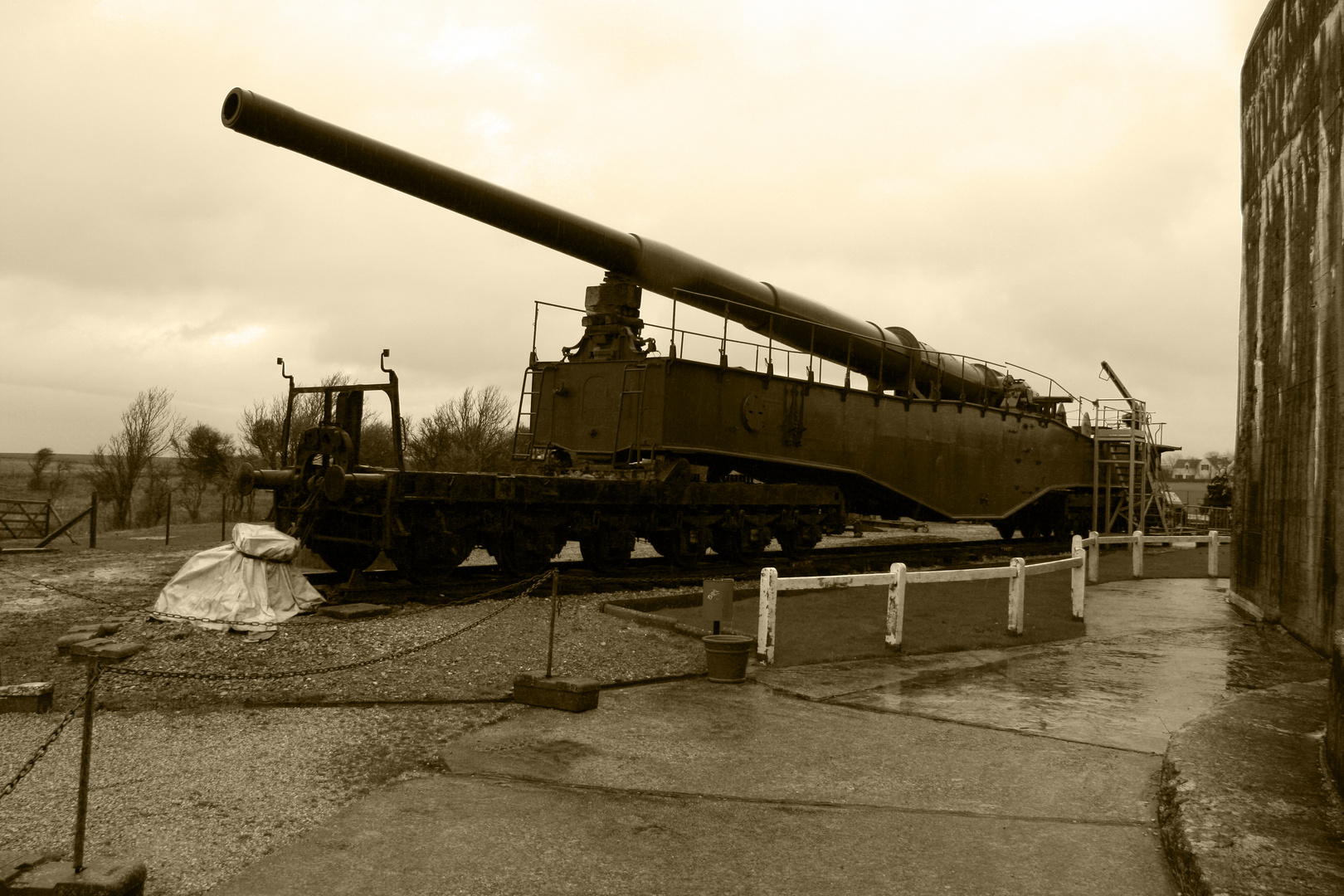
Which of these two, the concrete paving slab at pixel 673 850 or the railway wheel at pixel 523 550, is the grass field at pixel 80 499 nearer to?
the railway wheel at pixel 523 550

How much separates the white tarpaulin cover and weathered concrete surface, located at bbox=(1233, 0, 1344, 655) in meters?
8.03

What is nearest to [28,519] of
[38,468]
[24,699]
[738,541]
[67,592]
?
[67,592]

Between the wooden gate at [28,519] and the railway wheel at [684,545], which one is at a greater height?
the railway wheel at [684,545]

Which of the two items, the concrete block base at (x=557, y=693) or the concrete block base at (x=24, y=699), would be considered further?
the concrete block base at (x=557, y=693)

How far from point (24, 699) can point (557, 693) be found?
2964 mm

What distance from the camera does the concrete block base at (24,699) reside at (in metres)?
6.03

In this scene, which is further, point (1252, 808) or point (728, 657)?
point (728, 657)

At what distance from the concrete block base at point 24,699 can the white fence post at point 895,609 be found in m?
5.79

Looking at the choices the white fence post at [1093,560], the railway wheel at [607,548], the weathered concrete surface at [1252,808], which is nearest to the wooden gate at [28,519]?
the railway wheel at [607,548]

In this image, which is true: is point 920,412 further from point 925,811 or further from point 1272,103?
point 925,811

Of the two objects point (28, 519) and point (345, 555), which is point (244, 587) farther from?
point (28, 519)

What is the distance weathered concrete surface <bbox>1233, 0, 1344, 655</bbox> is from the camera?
8.03m

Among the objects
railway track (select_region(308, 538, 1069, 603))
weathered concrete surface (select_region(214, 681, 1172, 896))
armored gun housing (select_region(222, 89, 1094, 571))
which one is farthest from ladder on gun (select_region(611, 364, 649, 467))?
weathered concrete surface (select_region(214, 681, 1172, 896))

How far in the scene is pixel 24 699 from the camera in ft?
19.8
